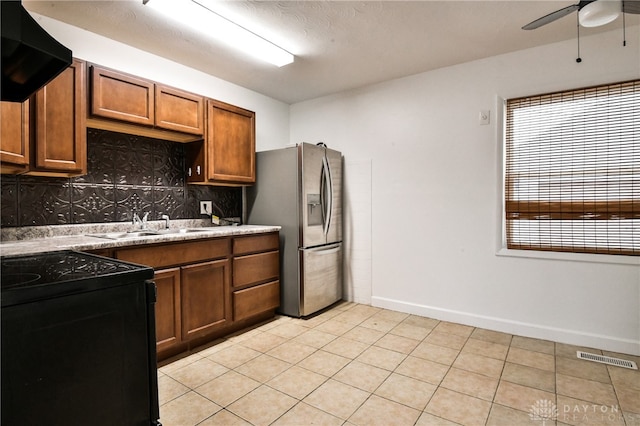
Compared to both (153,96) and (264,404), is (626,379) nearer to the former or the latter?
(264,404)

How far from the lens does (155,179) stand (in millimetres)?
3146

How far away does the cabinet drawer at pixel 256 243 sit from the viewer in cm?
307

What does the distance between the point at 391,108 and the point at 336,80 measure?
0.69m

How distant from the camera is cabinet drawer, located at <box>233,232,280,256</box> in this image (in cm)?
307

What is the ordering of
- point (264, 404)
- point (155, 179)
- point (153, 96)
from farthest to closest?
point (155, 179)
point (153, 96)
point (264, 404)

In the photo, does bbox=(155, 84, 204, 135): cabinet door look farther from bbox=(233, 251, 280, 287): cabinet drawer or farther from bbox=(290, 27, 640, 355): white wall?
bbox=(290, 27, 640, 355): white wall

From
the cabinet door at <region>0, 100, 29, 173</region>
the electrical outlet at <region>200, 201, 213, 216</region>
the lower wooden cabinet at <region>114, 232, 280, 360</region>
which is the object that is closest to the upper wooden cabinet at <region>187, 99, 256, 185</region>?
the electrical outlet at <region>200, 201, 213, 216</region>

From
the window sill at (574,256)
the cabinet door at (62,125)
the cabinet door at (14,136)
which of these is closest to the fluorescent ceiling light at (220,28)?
the cabinet door at (62,125)

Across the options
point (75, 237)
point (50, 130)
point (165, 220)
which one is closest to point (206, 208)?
point (165, 220)

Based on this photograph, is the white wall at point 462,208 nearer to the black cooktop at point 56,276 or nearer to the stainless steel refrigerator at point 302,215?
the stainless steel refrigerator at point 302,215

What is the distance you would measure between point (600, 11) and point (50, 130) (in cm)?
339

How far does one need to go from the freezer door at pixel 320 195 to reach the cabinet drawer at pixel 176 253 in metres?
0.91

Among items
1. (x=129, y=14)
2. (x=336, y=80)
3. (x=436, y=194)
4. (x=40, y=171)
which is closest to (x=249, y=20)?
(x=129, y=14)

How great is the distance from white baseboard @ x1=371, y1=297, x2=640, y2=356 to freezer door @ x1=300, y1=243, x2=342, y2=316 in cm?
56
